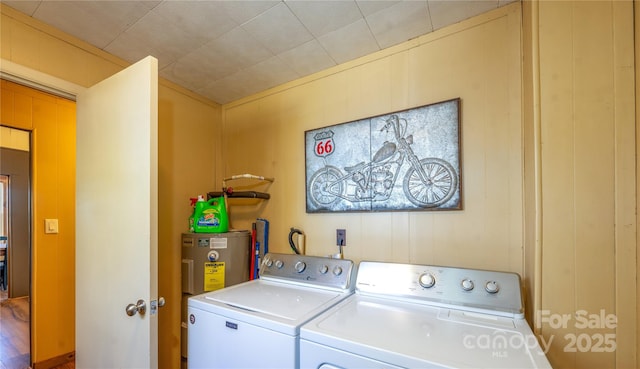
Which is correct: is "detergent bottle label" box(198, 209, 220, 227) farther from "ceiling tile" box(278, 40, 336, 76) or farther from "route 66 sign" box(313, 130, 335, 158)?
"ceiling tile" box(278, 40, 336, 76)

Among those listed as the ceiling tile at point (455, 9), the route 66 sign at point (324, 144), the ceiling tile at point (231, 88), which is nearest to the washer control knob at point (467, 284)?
the route 66 sign at point (324, 144)

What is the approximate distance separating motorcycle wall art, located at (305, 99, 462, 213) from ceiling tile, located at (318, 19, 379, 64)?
428mm

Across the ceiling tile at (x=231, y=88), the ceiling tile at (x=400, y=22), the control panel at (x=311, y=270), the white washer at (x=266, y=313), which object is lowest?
the white washer at (x=266, y=313)

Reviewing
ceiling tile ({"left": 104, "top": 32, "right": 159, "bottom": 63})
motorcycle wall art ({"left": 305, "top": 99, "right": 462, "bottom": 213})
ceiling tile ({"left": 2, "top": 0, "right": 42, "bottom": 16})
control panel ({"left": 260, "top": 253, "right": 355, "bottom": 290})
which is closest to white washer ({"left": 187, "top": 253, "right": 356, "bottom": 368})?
control panel ({"left": 260, "top": 253, "right": 355, "bottom": 290})

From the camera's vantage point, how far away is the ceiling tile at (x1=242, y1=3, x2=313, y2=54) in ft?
4.62

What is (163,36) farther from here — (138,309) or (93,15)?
(138,309)

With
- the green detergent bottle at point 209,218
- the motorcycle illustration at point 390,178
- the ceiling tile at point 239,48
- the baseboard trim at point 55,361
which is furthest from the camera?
the baseboard trim at point 55,361

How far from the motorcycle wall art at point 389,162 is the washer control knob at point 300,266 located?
380 millimetres

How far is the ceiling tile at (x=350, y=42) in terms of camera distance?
152 centimetres

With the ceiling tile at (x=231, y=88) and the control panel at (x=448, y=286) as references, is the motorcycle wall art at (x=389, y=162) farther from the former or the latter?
the ceiling tile at (x=231, y=88)

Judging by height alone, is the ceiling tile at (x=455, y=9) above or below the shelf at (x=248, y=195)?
above

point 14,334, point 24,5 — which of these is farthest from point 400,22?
point 14,334

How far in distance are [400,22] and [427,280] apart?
1.30 m

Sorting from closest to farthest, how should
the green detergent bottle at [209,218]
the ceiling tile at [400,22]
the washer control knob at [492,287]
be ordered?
the washer control knob at [492,287]
the ceiling tile at [400,22]
the green detergent bottle at [209,218]
